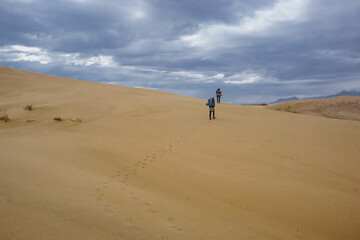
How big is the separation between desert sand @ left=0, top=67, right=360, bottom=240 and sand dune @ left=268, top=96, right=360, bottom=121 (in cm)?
489

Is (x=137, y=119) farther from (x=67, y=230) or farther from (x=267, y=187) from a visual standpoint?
(x=67, y=230)

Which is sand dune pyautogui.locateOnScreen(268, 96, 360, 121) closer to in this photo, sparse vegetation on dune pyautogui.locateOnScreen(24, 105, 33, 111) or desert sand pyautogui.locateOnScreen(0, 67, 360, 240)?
desert sand pyautogui.locateOnScreen(0, 67, 360, 240)

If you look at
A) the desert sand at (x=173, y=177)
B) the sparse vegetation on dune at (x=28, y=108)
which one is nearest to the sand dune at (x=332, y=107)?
the desert sand at (x=173, y=177)

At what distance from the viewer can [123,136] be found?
9.84 m

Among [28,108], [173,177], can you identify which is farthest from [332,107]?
[28,108]

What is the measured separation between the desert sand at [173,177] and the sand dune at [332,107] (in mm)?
4890

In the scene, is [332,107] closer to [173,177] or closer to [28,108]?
[173,177]

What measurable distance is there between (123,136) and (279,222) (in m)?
6.54

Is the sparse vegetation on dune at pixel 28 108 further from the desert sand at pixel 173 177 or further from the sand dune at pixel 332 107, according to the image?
the sand dune at pixel 332 107

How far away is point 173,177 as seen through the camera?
664 centimetres

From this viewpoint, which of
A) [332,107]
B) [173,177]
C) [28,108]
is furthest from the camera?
[332,107]

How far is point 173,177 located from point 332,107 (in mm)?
16377

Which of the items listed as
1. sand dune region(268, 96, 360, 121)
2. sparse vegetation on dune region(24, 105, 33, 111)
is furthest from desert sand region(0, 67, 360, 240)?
sand dune region(268, 96, 360, 121)

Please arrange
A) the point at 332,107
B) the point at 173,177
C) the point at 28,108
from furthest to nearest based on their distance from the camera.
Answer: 1. the point at 332,107
2. the point at 28,108
3. the point at 173,177
